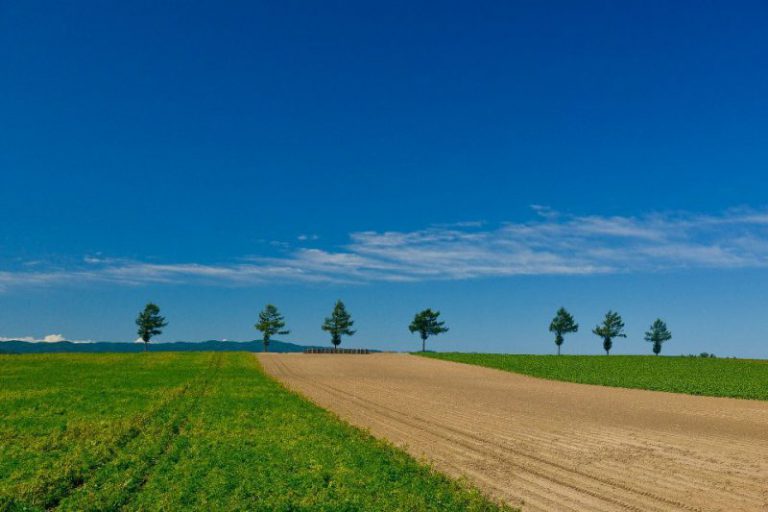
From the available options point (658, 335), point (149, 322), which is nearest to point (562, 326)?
point (658, 335)

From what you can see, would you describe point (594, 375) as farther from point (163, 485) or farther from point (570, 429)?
point (163, 485)

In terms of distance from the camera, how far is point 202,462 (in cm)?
1645

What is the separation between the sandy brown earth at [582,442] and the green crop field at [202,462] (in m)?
2.05

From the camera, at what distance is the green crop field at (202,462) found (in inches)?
513

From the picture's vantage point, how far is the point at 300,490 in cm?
1388

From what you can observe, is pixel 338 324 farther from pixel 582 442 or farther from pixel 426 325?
pixel 582 442

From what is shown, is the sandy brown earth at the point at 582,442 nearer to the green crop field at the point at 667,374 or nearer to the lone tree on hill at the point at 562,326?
the green crop field at the point at 667,374

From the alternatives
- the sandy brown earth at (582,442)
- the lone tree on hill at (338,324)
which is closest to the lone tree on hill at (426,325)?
the lone tree on hill at (338,324)

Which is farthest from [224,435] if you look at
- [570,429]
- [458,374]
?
[458,374]

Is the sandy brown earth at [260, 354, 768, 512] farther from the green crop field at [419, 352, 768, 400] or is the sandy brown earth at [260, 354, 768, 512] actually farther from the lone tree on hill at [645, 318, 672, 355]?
the lone tree on hill at [645, 318, 672, 355]

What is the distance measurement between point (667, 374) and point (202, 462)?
65.0 m

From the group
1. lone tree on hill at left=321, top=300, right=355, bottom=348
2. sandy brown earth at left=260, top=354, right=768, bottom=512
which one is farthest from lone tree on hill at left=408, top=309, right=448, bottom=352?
sandy brown earth at left=260, top=354, right=768, bottom=512

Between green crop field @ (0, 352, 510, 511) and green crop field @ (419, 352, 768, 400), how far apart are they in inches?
1468

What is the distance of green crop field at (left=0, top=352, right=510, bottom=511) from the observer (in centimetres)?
1302
